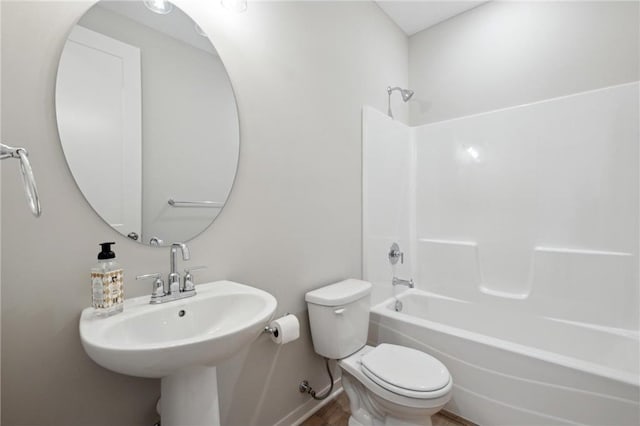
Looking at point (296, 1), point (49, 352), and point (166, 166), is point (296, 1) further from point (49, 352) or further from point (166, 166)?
point (49, 352)

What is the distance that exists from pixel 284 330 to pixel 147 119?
102 cm

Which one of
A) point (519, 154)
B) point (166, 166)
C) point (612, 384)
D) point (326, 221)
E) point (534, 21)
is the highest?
point (534, 21)

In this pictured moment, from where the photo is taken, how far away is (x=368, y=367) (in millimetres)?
1432

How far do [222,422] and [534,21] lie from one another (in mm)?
3181

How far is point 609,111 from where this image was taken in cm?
183

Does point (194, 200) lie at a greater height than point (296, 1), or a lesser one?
lesser

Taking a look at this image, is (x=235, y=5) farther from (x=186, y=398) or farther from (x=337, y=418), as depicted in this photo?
(x=337, y=418)

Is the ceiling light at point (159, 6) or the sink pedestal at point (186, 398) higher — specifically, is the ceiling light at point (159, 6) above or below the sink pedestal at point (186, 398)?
above

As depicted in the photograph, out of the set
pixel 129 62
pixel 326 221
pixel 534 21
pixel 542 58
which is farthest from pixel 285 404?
pixel 534 21

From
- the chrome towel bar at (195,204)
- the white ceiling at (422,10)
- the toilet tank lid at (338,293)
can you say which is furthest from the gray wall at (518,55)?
the chrome towel bar at (195,204)

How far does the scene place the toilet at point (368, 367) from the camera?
1278 millimetres

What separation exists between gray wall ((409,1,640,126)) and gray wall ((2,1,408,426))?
0.32m

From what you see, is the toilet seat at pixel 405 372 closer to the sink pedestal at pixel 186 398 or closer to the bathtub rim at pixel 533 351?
the bathtub rim at pixel 533 351

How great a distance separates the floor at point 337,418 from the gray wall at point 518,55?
219 centimetres
